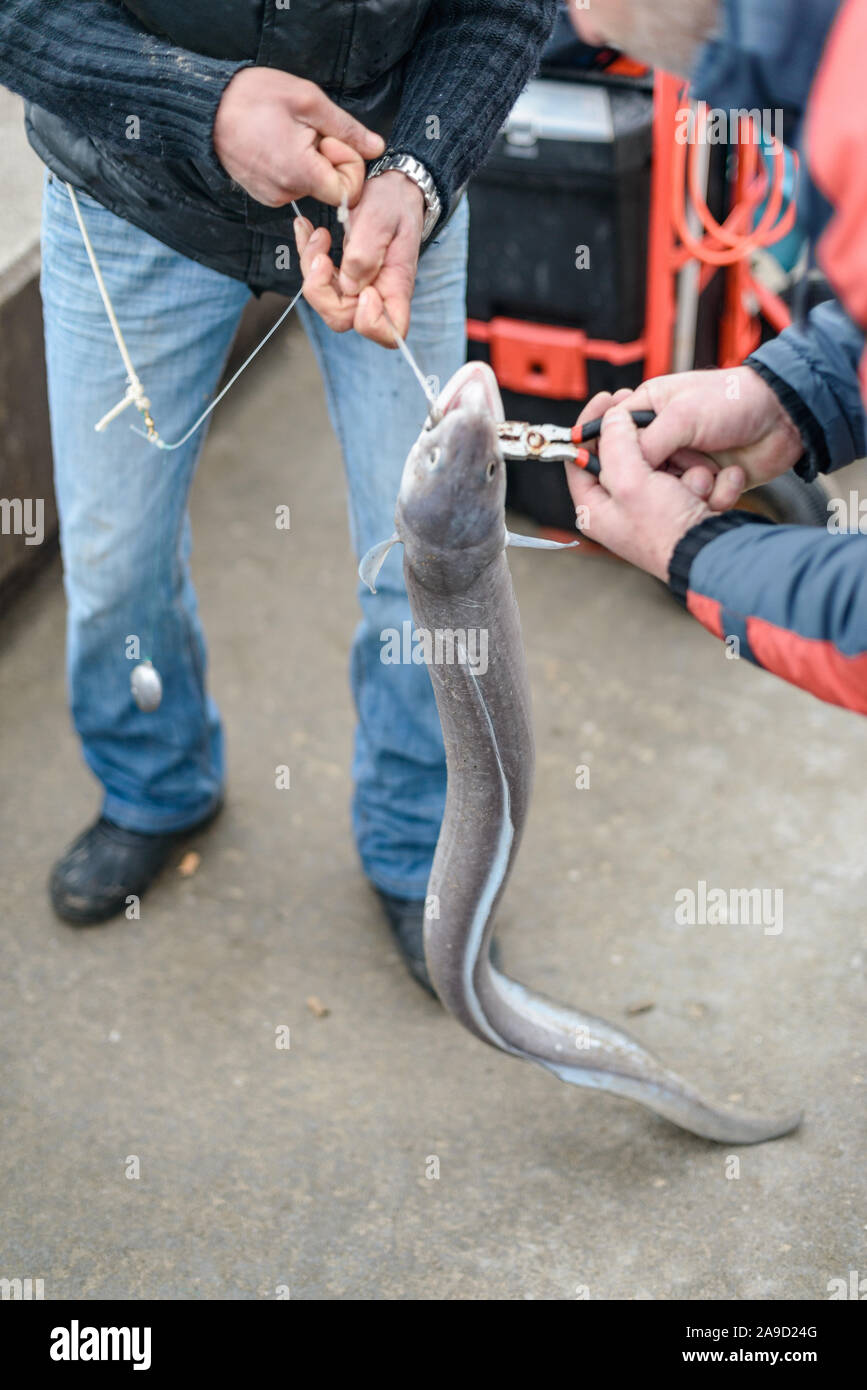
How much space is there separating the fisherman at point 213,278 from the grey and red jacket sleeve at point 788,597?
0.55m

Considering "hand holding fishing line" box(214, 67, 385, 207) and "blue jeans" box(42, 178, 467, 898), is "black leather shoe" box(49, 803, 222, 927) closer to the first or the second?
Answer: "blue jeans" box(42, 178, 467, 898)

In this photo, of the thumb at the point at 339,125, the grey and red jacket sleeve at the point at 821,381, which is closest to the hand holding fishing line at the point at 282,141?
the thumb at the point at 339,125

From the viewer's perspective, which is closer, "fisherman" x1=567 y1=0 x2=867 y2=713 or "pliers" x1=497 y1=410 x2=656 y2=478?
"fisherman" x1=567 y1=0 x2=867 y2=713

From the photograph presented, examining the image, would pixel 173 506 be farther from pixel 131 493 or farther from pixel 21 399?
pixel 21 399

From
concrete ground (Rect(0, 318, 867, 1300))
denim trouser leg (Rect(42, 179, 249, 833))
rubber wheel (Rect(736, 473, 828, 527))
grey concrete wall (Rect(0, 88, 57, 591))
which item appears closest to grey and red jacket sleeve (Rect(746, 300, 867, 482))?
denim trouser leg (Rect(42, 179, 249, 833))

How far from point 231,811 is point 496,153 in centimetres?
168

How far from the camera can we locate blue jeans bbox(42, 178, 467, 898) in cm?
206

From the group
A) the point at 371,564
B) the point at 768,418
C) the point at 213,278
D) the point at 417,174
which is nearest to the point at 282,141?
the point at 417,174

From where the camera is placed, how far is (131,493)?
7.34 ft

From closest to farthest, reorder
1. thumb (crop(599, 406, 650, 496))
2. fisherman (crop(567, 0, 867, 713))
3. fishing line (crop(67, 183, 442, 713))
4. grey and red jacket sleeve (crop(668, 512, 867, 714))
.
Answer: fisherman (crop(567, 0, 867, 713)) < grey and red jacket sleeve (crop(668, 512, 867, 714)) < thumb (crop(599, 406, 650, 496)) < fishing line (crop(67, 183, 442, 713))

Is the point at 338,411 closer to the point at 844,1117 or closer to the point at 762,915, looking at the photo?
the point at 762,915

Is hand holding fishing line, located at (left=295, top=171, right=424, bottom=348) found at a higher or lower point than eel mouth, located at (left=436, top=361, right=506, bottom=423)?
higher

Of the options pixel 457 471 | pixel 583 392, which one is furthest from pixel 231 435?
pixel 457 471

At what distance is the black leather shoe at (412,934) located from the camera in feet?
8.24
